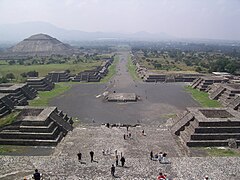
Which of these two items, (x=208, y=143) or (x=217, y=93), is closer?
(x=208, y=143)

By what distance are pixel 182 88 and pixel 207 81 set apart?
16.4 feet

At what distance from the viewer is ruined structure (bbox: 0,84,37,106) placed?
39.9 metres

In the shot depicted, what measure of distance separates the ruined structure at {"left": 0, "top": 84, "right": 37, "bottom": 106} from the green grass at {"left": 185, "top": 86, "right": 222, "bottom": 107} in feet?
82.1

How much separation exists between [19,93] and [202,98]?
90.0ft

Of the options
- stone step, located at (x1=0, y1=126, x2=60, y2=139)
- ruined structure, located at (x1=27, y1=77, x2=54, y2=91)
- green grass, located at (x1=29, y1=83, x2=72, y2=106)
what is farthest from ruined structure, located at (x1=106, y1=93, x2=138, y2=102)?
stone step, located at (x1=0, y1=126, x2=60, y2=139)

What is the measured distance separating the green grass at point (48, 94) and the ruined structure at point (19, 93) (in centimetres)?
108

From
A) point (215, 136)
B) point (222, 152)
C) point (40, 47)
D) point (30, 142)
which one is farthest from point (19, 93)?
point (40, 47)

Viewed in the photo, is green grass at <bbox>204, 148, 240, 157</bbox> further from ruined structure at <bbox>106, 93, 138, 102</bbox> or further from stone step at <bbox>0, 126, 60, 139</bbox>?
ruined structure at <bbox>106, 93, 138, 102</bbox>

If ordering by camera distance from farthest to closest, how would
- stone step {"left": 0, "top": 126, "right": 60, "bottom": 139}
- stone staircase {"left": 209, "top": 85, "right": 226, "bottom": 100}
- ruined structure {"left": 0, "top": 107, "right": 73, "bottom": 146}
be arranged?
1. stone staircase {"left": 209, "top": 85, "right": 226, "bottom": 100}
2. stone step {"left": 0, "top": 126, "right": 60, "bottom": 139}
3. ruined structure {"left": 0, "top": 107, "right": 73, "bottom": 146}

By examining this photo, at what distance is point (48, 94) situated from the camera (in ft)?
162

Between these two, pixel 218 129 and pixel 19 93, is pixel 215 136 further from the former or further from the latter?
pixel 19 93

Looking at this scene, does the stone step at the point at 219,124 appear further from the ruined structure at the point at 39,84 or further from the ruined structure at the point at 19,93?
the ruined structure at the point at 39,84

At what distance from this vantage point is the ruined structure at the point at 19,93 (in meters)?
39.9

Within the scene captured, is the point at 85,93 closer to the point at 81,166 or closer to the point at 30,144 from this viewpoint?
the point at 30,144
